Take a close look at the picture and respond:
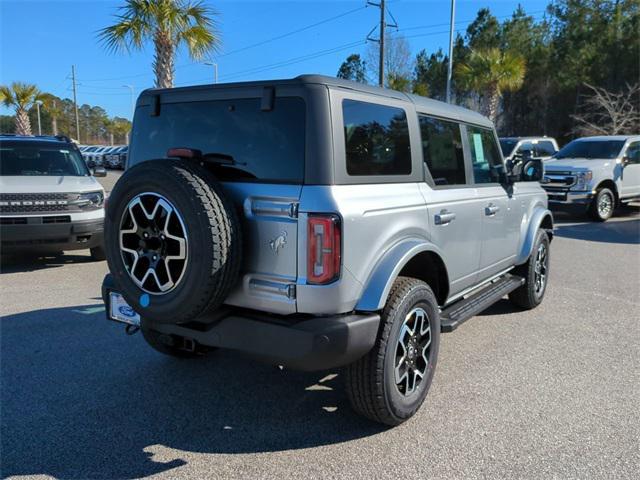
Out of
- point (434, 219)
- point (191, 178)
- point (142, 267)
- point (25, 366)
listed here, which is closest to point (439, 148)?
point (434, 219)

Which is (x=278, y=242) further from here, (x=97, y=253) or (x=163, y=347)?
(x=97, y=253)

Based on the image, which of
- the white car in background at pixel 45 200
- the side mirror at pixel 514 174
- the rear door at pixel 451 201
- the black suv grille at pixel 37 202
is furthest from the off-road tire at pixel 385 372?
the black suv grille at pixel 37 202

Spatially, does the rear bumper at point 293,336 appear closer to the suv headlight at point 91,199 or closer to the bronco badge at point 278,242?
the bronco badge at point 278,242

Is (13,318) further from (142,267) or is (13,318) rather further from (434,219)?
(434,219)

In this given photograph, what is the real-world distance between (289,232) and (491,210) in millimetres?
2297

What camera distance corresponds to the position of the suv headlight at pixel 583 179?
12141 millimetres

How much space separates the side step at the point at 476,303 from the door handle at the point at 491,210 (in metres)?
0.70

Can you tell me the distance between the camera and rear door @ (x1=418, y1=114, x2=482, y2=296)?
3520mm

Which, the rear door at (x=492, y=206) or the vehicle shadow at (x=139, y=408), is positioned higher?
the rear door at (x=492, y=206)

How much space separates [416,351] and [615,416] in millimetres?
1321

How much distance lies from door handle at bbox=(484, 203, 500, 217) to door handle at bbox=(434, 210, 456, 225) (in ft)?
2.21

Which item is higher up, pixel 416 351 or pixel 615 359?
pixel 416 351

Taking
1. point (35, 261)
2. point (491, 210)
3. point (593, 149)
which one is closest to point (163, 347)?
point (491, 210)

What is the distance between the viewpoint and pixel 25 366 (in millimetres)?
3941
